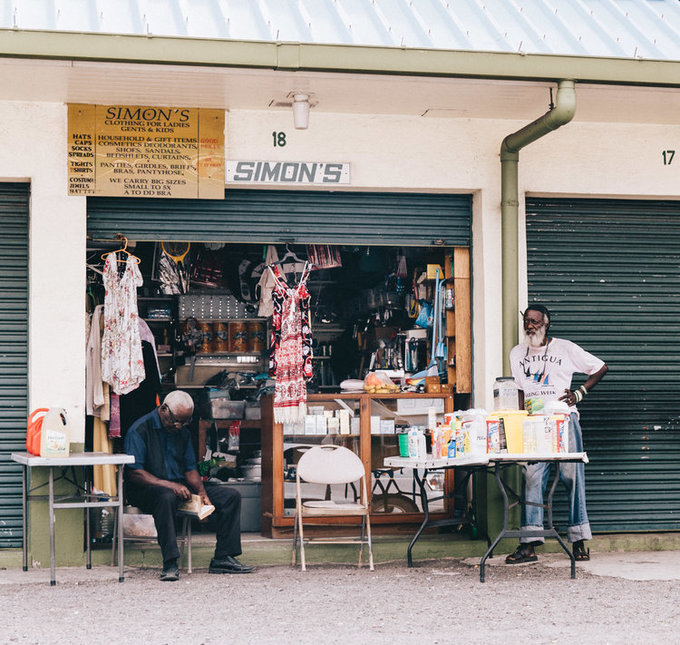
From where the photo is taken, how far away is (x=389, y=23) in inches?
315

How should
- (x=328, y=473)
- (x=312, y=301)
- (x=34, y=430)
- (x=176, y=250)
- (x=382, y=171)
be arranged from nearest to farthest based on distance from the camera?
1. (x=34, y=430)
2. (x=328, y=473)
3. (x=382, y=171)
4. (x=176, y=250)
5. (x=312, y=301)

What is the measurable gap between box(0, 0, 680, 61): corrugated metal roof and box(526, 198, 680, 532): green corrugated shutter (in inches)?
59.8

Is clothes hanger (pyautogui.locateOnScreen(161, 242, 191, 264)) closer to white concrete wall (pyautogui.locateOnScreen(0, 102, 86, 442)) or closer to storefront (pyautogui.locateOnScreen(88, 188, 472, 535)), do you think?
storefront (pyautogui.locateOnScreen(88, 188, 472, 535))

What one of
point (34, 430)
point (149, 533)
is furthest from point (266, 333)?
point (34, 430)

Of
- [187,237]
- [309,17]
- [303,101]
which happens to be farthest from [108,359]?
[309,17]

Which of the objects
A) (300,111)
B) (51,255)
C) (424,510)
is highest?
(300,111)

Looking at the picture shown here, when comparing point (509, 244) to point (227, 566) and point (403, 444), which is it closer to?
point (403, 444)

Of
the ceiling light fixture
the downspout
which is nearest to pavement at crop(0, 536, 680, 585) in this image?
the downspout

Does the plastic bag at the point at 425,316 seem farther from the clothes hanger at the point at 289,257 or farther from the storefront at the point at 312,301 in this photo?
the clothes hanger at the point at 289,257

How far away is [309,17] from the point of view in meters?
7.88

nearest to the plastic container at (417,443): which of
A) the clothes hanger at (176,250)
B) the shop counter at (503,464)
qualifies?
the shop counter at (503,464)

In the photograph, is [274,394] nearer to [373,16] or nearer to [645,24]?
[373,16]

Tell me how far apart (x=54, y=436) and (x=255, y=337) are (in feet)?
14.6

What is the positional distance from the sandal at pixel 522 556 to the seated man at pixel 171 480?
6.59 ft
